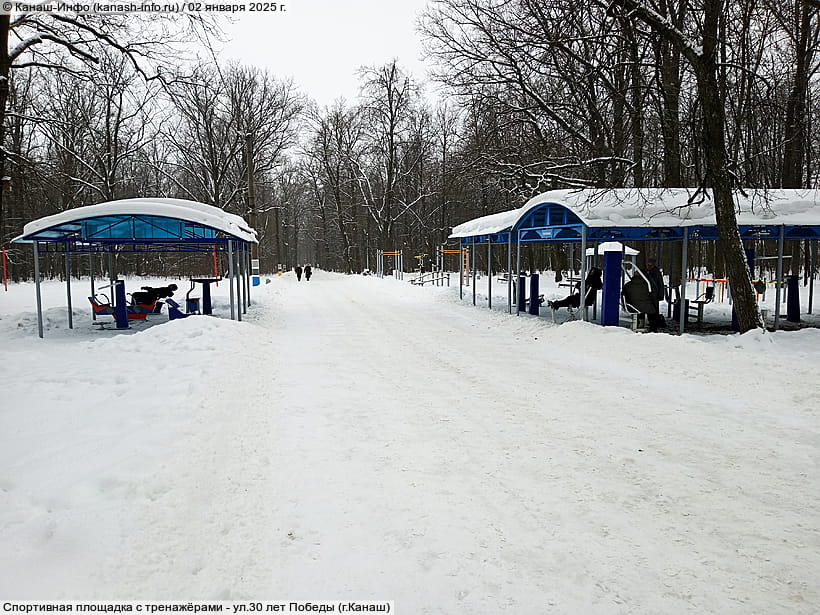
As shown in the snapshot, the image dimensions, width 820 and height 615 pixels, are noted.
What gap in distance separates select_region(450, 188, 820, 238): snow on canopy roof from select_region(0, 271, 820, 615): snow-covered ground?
4245 millimetres

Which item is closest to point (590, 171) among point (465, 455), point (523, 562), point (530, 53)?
point (530, 53)

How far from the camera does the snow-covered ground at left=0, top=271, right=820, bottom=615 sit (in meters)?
3.38

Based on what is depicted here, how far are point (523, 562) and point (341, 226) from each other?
4535 cm

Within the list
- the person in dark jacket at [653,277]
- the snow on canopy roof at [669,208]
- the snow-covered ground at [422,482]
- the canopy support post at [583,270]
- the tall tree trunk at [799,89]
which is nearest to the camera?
the snow-covered ground at [422,482]

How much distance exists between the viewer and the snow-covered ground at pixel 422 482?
338cm

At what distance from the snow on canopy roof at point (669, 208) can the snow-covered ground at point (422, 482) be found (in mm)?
4245

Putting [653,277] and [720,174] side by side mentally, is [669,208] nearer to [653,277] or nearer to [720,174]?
[720,174]

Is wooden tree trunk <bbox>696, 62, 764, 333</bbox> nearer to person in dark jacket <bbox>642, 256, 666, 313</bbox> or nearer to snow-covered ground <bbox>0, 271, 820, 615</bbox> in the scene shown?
person in dark jacket <bbox>642, 256, 666, 313</bbox>

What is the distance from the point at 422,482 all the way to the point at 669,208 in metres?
11.1

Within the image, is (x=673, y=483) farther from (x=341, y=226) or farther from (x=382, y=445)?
(x=341, y=226)

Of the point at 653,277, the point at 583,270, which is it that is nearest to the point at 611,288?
the point at 583,270

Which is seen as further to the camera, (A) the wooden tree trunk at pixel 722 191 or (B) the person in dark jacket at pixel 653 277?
(B) the person in dark jacket at pixel 653 277

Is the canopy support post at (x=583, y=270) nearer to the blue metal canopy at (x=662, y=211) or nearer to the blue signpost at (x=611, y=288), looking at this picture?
the blue metal canopy at (x=662, y=211)

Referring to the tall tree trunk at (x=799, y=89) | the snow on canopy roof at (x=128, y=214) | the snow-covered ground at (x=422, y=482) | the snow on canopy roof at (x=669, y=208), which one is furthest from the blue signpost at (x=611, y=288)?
the snow on canopy roof at (x=128, y=214)
